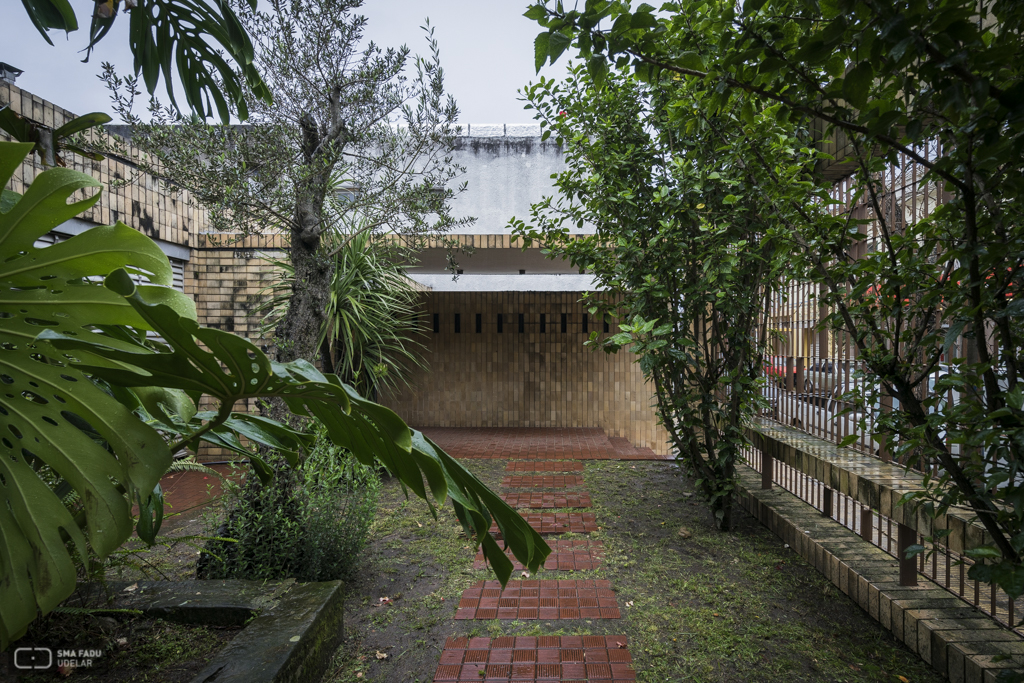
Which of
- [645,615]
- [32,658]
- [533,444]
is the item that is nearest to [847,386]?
[645,615]

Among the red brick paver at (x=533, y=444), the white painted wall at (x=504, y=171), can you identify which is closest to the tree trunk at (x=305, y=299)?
the red brick paver at (x=533, y=444)

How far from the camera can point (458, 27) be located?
185 inches

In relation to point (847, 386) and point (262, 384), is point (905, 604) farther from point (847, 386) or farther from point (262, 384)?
point (262, 384)

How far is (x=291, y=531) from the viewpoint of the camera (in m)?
2.88

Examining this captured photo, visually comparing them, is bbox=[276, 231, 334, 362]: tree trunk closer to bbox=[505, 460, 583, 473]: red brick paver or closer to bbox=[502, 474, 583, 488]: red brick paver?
bbox=[502, 474, 583, 488]: red brick paver

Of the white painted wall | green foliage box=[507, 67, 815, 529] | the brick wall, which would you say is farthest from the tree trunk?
the white painted wall

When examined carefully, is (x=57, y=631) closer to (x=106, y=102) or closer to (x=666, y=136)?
(x=106, y=102)

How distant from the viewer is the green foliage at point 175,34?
184 centimetres

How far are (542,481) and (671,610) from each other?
2720 mm

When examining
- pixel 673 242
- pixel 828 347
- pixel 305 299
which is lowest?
pixel 828 347

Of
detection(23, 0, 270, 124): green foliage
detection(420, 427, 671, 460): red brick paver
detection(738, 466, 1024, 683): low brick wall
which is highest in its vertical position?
detection(23, 0, 270, 124): green foliage

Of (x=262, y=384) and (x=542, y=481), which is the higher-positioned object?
(x=262, y=384)

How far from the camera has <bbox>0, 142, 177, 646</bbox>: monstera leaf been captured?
0.81 meters

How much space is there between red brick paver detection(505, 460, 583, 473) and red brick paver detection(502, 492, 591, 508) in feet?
3.27
